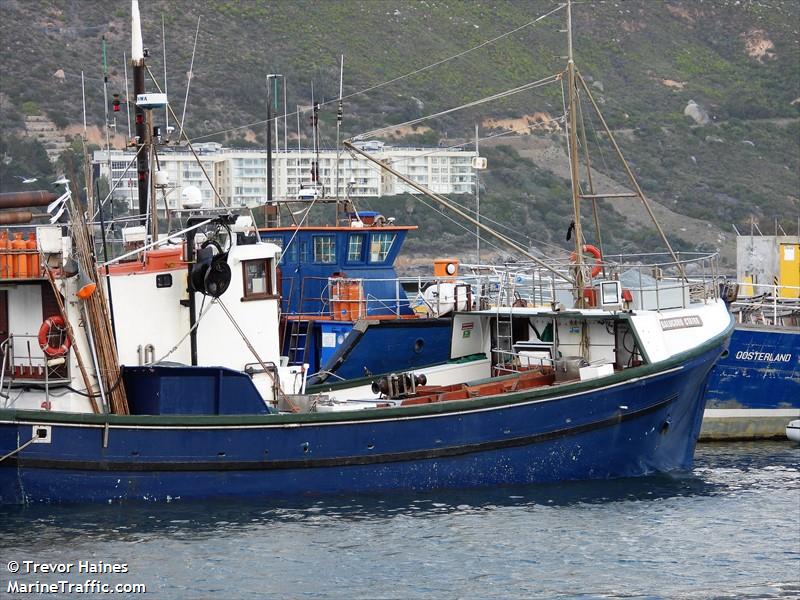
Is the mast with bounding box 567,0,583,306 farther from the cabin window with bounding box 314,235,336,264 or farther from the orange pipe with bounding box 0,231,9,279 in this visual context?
the orange pipe with bounding box 0,231,9,279

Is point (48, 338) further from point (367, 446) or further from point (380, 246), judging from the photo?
point (380, 246)

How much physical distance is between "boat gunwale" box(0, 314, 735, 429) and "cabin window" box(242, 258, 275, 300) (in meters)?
2.26

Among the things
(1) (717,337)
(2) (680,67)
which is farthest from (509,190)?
(1) (717,337)

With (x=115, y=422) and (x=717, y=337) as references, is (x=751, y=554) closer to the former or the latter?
(x=717, y=337)

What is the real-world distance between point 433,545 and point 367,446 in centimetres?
252

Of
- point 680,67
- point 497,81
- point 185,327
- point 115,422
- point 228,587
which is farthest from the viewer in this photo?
point 680,67

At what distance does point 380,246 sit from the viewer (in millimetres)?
27188

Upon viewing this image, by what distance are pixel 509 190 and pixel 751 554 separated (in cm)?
6790

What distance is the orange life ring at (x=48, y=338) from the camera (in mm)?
19250

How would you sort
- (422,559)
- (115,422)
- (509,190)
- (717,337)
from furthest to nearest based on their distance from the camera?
(509,190)
(717,337)
(115,422)
(422,559)

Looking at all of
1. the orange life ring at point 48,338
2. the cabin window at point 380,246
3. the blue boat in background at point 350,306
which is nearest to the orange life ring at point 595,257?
the blue boat in background at point 350,306

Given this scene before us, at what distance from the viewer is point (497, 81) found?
96.9m

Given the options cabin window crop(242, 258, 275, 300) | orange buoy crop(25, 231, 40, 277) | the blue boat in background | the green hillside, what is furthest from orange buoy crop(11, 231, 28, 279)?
the green hillside

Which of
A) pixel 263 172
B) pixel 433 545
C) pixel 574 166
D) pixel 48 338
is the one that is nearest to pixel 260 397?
pixel 48 338
